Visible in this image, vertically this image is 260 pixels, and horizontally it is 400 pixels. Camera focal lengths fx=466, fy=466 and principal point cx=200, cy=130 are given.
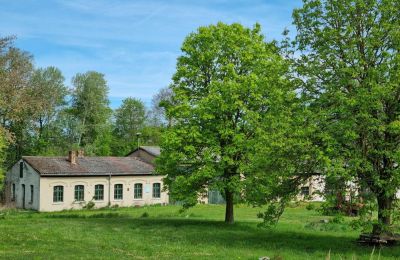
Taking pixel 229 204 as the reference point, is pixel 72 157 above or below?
above

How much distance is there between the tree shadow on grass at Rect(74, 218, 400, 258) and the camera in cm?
1833

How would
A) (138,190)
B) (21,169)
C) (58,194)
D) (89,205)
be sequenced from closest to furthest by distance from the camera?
1. (58,194)
2. (89,205)
3. (21,169)
4. (138,190)

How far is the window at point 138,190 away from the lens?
51.8 metres

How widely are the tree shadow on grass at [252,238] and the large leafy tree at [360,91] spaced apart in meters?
1.79

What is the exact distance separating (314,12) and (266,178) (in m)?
7.17

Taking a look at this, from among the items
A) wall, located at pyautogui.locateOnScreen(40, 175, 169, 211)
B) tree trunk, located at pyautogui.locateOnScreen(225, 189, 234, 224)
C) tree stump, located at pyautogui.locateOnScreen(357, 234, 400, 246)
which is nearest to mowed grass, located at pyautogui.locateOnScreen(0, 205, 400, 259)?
tree stump, located at pyautogui.locateOnScreen(357, 234, 400, 246)

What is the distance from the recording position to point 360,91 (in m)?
16.6

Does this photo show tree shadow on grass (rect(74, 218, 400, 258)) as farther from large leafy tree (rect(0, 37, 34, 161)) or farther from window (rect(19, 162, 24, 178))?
window (rect(19, 162, 24, 178))

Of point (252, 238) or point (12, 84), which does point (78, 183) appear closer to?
point (12, 84)

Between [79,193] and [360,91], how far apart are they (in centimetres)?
3709

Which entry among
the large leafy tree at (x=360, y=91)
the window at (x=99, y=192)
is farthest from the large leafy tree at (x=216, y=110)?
the window at (x=99, y=192)

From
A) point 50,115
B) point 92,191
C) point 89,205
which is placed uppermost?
point 50,115

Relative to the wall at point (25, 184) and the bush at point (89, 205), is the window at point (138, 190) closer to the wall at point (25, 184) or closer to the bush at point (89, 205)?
the bush at point (89, 205)

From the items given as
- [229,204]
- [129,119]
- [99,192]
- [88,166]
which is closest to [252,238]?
[229,204]
